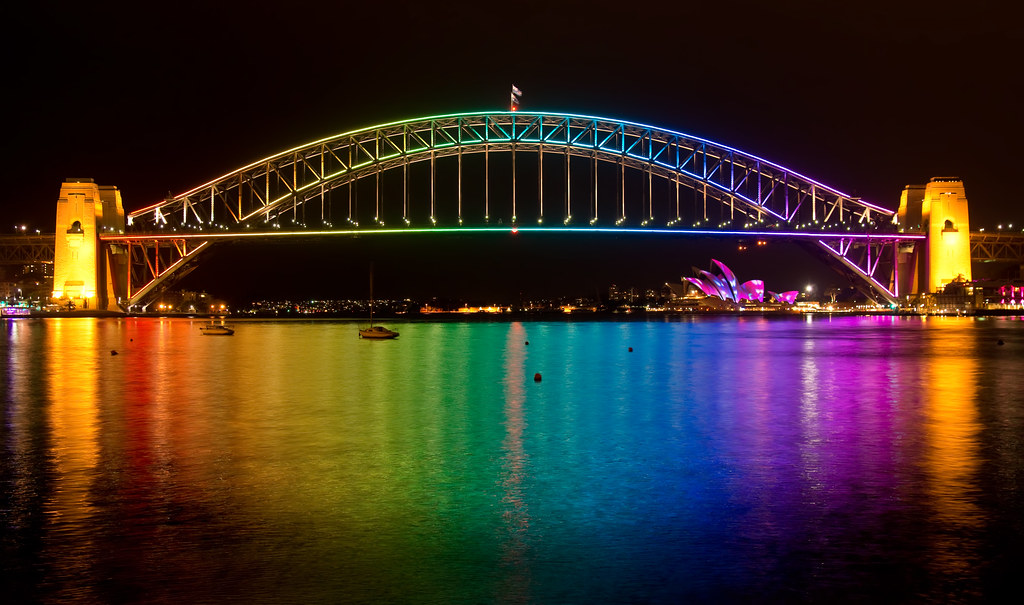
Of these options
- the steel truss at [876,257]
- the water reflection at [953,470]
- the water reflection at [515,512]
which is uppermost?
the steel truss at [876,257]

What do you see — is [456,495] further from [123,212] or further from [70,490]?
[123,212]

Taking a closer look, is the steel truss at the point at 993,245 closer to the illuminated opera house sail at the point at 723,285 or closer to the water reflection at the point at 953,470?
the illuminated opera house sail at the point at 723,285

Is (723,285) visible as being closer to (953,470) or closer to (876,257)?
(876,257)

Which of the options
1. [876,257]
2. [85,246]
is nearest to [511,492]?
[85,246]

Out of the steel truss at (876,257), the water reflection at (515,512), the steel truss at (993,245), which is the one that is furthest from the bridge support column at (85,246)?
the steel truss at (993,245)

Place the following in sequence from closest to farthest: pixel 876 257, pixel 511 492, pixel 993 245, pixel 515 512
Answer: pixel 515 512, pixel 511 492, pixel 876 257, pixel 993 245
